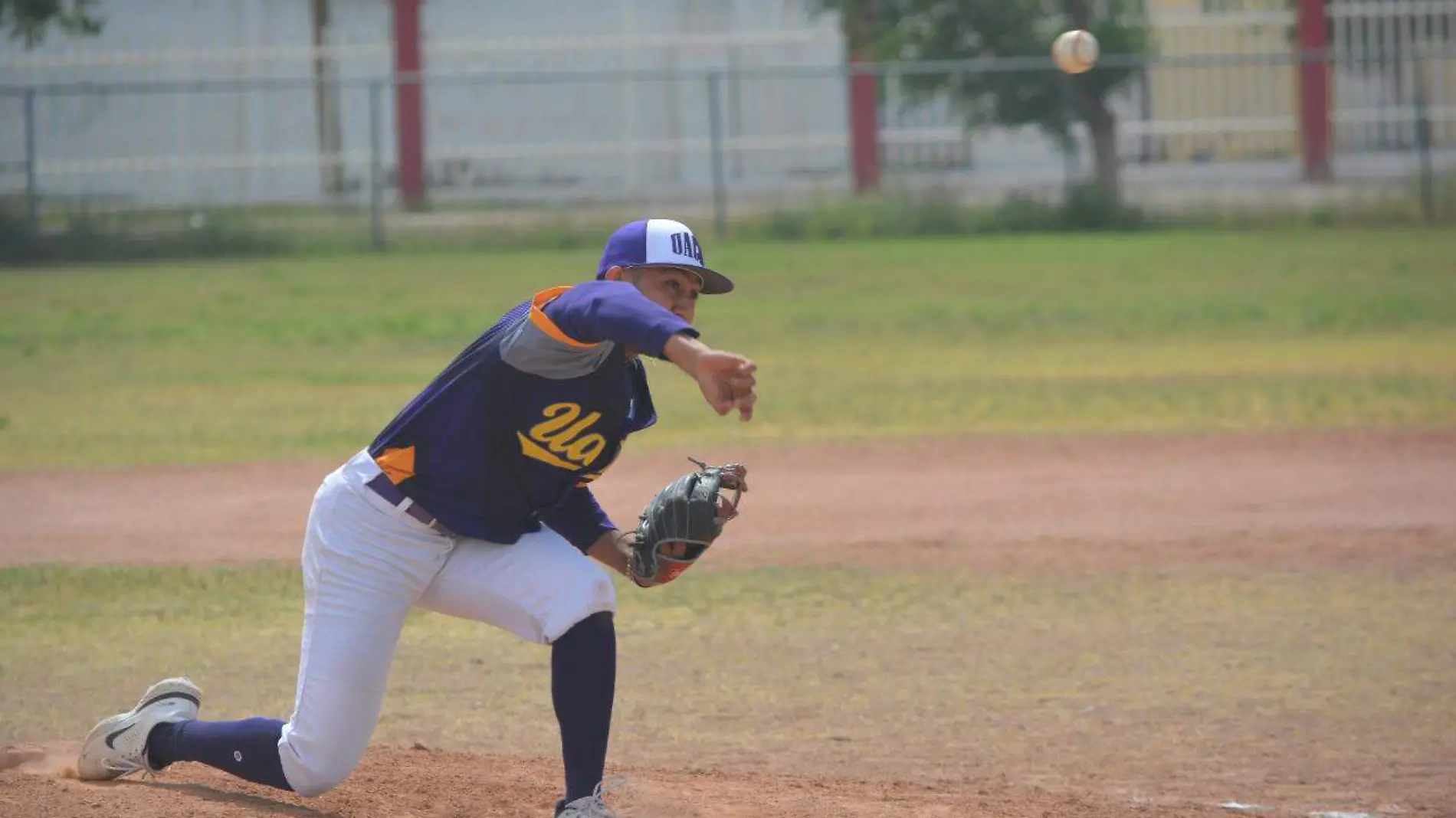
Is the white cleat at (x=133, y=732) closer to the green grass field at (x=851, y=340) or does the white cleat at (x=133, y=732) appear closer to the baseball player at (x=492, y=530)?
the baseball player at (x=492, y=530)

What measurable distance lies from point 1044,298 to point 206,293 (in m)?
9.57

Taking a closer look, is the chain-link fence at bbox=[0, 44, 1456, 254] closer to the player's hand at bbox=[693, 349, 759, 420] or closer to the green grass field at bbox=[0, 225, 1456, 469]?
the green grass field at bbox=[0, 225, 1456, 469]

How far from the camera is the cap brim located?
4109 mm

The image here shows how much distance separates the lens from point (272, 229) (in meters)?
24.8

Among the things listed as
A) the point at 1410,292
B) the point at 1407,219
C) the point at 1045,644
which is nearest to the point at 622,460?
the point at 1045,644

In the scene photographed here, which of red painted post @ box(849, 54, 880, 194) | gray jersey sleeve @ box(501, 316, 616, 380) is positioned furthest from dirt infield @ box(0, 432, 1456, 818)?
red painted post @ box(849, 54, 880, 194)

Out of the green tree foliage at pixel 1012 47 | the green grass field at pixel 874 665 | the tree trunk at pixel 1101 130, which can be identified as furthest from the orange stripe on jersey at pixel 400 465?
the tree trunk at pixel 1101 130

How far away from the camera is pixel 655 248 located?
411cm

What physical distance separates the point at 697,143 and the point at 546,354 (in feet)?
76.9

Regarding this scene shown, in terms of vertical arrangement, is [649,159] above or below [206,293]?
above

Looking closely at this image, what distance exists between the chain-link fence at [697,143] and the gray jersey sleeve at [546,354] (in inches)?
830

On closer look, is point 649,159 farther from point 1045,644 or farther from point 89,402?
point 1045,644

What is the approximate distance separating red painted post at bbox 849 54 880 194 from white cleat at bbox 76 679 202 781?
22128 mm

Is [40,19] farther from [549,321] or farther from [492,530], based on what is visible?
[549,321]
